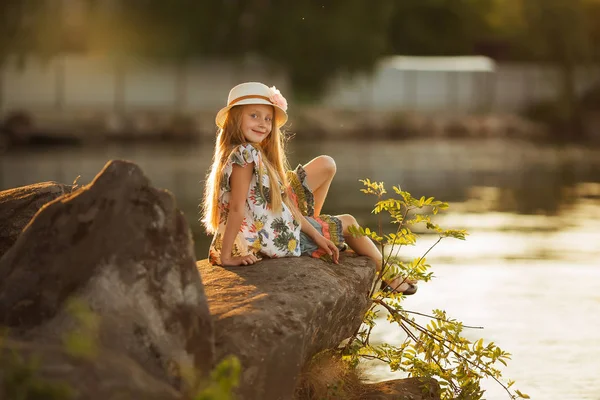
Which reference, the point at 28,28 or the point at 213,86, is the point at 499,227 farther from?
the point at 213,86

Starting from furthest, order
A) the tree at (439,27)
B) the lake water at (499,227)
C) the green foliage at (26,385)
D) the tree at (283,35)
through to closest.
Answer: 1. the tree at (439,27)
2. the tree at (283,35)
3. the lake water at (499,227)
4. the green foliage at (26,385)

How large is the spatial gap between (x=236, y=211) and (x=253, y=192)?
209 millimetres

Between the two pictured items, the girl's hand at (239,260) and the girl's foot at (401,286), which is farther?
the girl's foot at (401,286)

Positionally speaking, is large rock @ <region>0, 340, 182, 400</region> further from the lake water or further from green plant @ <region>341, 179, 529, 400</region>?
the lake water

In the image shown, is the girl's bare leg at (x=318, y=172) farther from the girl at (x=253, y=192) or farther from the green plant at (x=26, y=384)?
the green plant at (x=26, y=384)

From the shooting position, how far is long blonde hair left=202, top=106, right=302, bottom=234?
211 inches

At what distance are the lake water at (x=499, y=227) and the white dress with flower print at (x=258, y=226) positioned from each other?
3.33 ft

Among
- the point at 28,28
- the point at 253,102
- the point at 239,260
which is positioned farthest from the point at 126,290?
the point at 28,28

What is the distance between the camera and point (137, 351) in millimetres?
3441

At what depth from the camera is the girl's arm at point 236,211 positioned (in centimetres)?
522

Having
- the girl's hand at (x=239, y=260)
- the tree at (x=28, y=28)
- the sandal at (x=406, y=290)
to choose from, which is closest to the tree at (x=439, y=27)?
the tree at (x=28, y=28)

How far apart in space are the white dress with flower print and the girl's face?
0.10m

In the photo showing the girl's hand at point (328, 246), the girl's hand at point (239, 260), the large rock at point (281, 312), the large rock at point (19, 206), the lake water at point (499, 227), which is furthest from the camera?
the lake water at point (499, 227)

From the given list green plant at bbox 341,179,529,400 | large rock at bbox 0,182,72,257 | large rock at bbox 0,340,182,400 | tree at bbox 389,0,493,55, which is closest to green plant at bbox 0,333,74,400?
large rock at bbox 0,340,182,400
